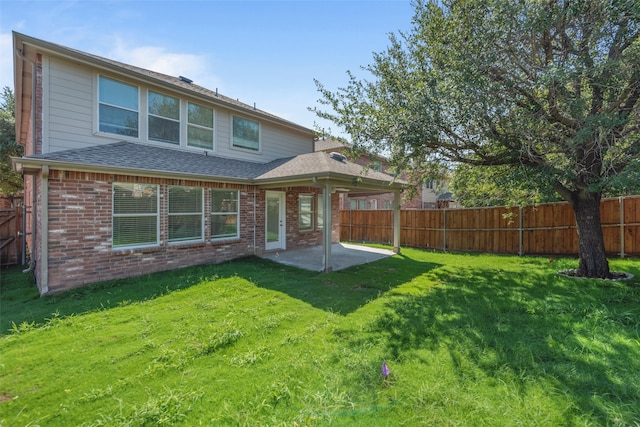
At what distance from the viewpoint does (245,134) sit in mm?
11625

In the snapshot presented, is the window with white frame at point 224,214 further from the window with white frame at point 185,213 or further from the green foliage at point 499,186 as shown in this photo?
the green foliage at point 499,186

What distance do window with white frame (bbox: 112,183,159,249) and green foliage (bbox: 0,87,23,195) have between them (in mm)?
13666

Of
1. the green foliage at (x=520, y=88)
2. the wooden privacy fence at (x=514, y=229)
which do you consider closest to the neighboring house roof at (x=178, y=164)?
the green foliage at (x=520, y=88)

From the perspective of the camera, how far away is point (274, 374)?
11.2 ft

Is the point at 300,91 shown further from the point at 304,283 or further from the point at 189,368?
the point at 189,368

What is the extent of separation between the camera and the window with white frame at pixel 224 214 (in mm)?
9398

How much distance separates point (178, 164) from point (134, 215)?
1881 millimetres

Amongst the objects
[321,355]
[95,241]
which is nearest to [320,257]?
[95,241]

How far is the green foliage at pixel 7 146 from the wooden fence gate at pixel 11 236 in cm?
813

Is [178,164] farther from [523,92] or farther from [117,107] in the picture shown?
[523,92]

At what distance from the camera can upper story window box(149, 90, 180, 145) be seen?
9008 millimetres

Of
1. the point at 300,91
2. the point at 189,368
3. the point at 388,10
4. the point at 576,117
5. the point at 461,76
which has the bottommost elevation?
the point at 189,368

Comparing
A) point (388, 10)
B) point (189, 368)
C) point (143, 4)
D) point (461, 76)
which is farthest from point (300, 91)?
point (189, 368)

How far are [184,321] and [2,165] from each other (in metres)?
21.6
